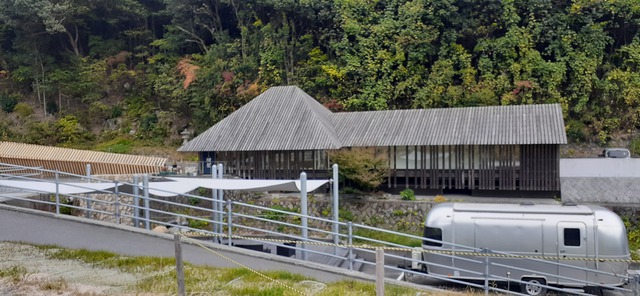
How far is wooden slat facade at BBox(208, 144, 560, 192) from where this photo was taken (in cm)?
1983

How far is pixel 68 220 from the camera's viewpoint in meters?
9.92

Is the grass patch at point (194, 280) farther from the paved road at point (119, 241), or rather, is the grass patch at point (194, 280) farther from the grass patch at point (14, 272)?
the paved road at point (119, 241)

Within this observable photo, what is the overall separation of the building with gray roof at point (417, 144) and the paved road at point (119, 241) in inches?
441

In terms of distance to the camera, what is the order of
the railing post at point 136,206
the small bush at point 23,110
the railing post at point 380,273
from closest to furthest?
1. the railing post at point 380,273
2. the railing post at point 136,206
3. the small bush at point 23,110

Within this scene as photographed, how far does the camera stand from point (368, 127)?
886 inches

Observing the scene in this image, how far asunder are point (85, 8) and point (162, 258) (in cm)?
3377

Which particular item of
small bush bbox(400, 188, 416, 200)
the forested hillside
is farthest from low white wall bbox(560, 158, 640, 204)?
the forested hillside

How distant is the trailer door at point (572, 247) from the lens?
11.6 meters

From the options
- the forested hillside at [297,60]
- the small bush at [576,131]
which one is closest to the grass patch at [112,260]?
the forested hillside at [297,60]

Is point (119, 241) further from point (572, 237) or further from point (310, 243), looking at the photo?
point (572, 237)

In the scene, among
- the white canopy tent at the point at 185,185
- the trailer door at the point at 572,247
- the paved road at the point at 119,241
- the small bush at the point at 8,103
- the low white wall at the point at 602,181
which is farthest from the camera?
the small bush at the point at 8,103

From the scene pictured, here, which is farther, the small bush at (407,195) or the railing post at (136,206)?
the small bush at (407,195)

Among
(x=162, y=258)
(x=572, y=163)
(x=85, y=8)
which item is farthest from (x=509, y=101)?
(x=85, y=8)

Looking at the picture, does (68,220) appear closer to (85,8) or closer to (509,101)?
(509,101)
